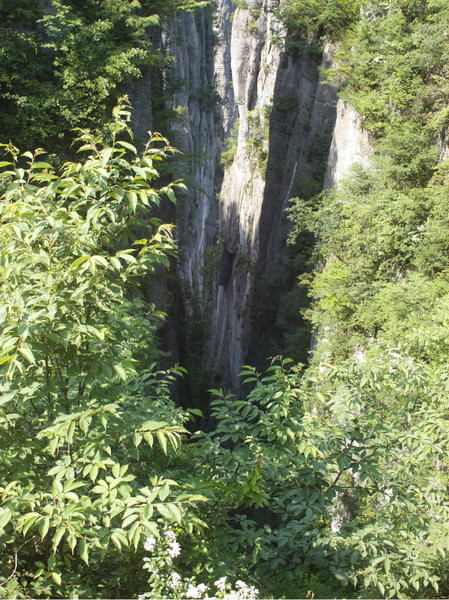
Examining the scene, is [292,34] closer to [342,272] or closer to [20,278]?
[342,272]

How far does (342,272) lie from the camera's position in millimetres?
11648

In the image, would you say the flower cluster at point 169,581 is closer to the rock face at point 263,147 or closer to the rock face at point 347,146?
the rock face at point 347,146

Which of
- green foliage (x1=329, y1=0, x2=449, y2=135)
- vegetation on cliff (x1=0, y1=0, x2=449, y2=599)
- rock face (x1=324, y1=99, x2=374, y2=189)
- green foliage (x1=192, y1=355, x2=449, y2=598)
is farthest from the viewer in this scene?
rock face (x1=324, y1=99, x2=374, y2=189)

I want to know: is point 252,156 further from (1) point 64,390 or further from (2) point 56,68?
(1) point 64,390

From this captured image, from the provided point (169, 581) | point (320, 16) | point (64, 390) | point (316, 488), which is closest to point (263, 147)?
point (320, 16)

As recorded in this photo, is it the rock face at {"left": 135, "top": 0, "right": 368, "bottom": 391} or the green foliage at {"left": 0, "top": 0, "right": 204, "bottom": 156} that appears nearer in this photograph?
the green foliage at {"left": 0, "top": 0, "right": 204, "bottom": 156}

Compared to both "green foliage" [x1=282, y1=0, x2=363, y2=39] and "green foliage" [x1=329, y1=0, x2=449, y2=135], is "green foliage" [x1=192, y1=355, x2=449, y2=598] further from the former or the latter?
"green foliage" [x1=282, y1=0, x2=363, y2=39]

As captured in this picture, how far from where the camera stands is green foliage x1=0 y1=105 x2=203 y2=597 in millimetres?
2523

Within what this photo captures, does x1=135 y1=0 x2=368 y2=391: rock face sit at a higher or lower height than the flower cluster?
higher

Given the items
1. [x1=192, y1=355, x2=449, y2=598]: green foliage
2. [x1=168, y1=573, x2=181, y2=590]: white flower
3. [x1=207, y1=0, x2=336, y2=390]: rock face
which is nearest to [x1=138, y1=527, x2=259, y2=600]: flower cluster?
[x1=168, y1=573, x2=181, y2=590]: white flower

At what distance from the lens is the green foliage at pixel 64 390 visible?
2523 millimetres

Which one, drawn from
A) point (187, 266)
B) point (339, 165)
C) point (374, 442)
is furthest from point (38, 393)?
point (187, 266)

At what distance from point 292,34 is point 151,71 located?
1084 centimetres

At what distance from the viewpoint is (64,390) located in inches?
127
